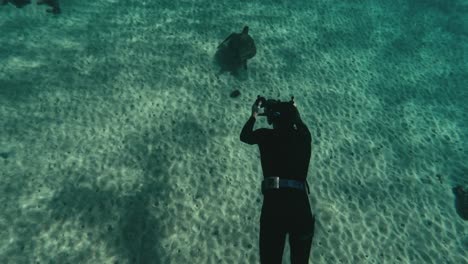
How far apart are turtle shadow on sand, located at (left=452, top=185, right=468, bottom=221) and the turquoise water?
10.5 inches

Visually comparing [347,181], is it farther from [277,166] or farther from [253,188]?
[277,166]

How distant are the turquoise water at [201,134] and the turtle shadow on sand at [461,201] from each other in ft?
0.87

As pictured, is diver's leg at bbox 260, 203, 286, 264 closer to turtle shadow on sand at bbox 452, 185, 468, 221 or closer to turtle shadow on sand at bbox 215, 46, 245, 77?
turtle shadow on sand at bbox 452, 185, 468, 221

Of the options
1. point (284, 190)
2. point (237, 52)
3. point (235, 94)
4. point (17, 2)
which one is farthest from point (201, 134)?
point (17, 2)

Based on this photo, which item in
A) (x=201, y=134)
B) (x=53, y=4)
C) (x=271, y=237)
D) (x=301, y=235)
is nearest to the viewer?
(x=301, y=235)

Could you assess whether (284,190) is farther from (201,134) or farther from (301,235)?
(201,134)

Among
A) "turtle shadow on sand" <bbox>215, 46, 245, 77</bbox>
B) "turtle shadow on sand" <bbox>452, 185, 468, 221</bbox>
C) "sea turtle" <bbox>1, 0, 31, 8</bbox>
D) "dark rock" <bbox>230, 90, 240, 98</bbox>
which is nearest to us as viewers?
"turtle shadow on sand" <bbox>452, 185, 468, 221</bbox>

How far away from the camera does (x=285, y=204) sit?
5.39 meters

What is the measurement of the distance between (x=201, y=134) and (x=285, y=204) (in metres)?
7.74

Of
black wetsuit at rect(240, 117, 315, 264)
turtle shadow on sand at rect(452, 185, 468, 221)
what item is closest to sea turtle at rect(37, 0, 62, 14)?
black wetsuit at rect(240, 117, 315, 264)

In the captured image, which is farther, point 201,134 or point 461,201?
point 201,134

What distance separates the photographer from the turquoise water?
956 cm

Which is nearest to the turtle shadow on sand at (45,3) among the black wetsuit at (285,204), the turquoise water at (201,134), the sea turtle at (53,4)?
the sea turtle at (53,4)

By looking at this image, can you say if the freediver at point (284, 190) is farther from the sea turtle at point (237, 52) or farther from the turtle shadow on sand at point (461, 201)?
the sea turtle at point (237, 52)
